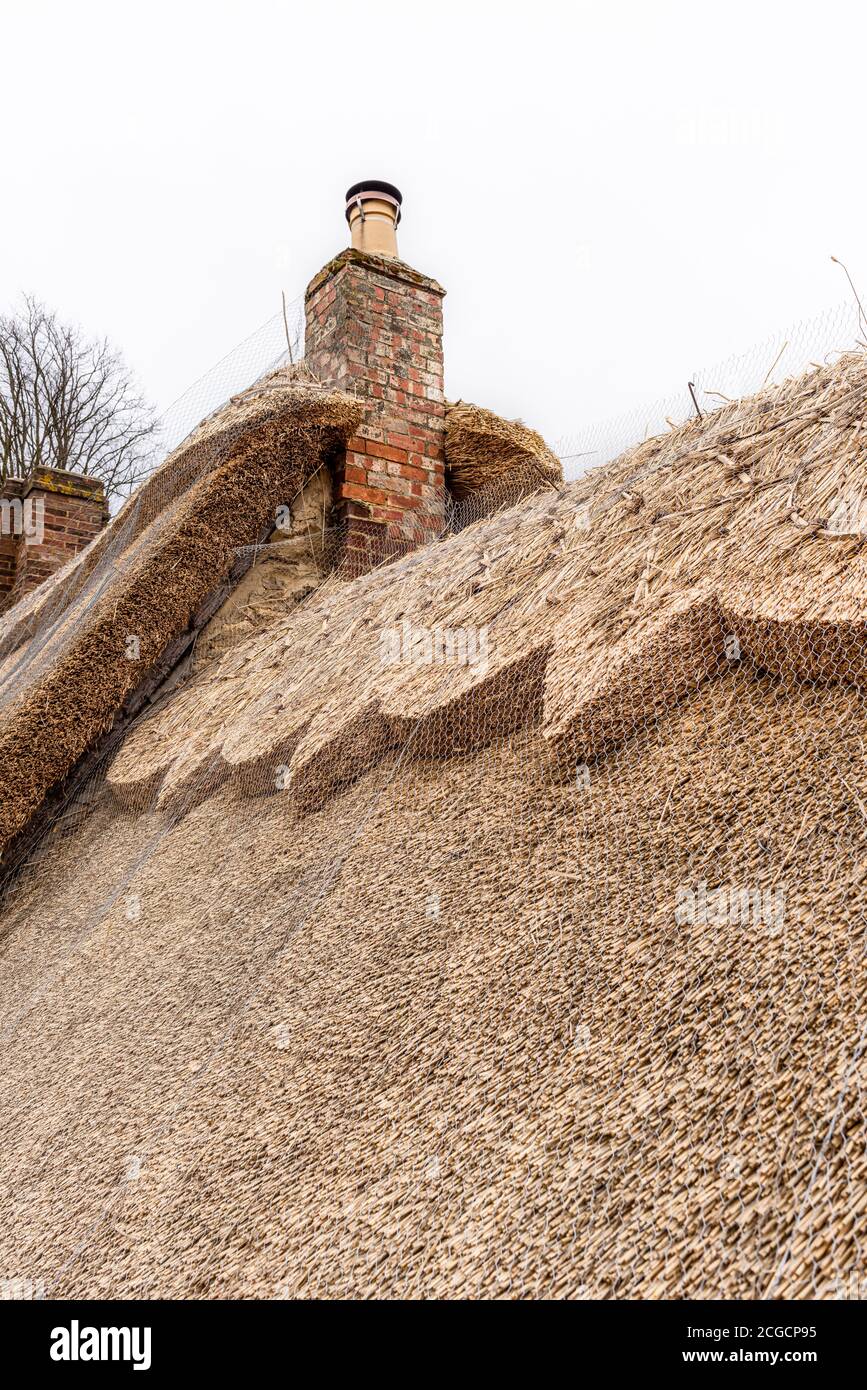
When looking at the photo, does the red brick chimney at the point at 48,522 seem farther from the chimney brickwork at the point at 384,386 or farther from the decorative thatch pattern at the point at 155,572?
the chimney brickwork at the point at 384,386

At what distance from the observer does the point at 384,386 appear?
407cm

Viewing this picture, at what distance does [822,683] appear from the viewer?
4.25 feet

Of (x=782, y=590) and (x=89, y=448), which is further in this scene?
(x=89, y=448)

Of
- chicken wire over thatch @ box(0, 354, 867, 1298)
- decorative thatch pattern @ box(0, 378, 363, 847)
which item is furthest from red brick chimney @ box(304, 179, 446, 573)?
chicken wire over thatch @ box(0, 354, 867, 1298)

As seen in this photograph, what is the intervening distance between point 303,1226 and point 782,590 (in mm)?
1093

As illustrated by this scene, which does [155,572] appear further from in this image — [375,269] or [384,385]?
[375,269]

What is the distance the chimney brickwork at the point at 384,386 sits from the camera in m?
3.88

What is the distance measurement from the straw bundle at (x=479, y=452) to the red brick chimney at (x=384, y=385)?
6 centimetres

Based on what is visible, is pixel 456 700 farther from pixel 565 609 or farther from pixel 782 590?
pixel 782 590

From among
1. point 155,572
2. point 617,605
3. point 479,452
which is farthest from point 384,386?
point 617,605

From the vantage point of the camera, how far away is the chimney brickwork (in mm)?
3885

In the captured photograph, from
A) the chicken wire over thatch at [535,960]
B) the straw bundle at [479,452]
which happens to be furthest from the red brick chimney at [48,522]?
the chicken wire over thatch at [535,960]

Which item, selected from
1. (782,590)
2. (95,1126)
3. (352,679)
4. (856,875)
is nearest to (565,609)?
(782,590)

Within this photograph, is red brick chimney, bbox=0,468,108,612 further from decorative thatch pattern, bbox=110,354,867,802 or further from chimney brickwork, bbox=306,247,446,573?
decorative thatch pattern, bbox=110,354,867,802
